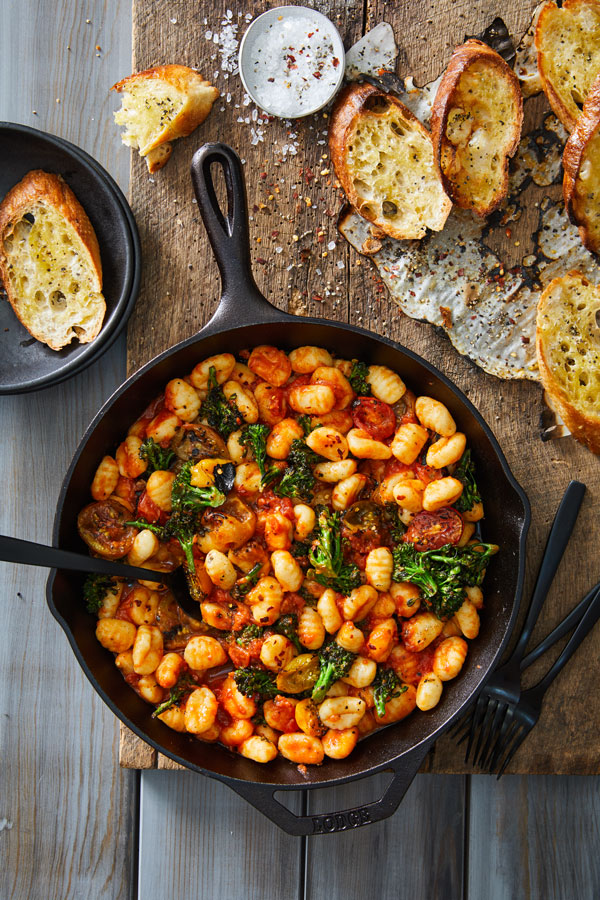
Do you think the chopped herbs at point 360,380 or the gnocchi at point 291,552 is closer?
the gnocchi at point 291,552

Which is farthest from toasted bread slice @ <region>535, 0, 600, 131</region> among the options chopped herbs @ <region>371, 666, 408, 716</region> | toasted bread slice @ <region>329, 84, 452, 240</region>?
chopped herbs @ <region>371, 666, 408, 716</region>

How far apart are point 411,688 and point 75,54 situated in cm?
266

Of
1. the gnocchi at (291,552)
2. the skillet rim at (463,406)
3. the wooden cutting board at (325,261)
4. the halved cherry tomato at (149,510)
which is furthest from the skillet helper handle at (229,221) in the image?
the halved cherry tomato at (149,510)

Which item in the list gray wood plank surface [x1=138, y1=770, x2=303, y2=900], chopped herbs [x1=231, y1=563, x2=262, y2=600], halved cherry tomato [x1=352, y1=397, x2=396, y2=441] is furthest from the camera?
gray wood plank surface [x1=138, y1=770, x2=303, y2=900]

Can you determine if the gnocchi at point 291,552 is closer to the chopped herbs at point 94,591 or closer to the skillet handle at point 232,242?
the chopped herbs at point 94,591

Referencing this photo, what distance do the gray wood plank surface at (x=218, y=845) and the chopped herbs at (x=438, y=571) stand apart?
1181mm

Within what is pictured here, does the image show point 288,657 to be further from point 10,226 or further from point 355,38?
point 355,38

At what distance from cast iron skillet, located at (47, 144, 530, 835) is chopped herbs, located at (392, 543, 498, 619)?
0.15 m

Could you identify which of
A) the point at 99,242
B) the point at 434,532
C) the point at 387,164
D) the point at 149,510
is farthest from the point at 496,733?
the point at 99,242

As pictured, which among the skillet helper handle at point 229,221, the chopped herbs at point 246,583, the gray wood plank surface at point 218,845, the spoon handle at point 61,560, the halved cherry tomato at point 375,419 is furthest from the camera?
the gray wood plank surface at point 218,845

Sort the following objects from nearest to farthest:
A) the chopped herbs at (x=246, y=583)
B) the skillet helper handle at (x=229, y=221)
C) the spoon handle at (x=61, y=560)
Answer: the spoon handle at (x=61, y=560) → the skillet helper handle at (x=229, y=221) → the chopped herbs at (x=246, y=583)

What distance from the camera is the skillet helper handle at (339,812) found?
79.3 inches

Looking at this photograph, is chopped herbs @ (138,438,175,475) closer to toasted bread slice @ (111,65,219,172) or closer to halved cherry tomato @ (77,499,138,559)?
halved cherry tomato @ (77,499,138,559)

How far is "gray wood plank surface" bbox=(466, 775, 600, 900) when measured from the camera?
2729 millimetres
